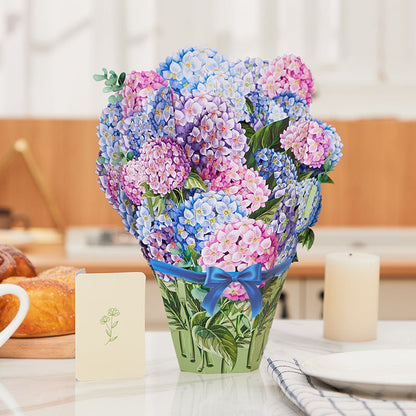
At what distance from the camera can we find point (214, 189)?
632mm

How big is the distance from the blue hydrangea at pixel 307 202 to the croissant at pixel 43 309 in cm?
28

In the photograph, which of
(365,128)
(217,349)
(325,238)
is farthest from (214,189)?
(365,128)

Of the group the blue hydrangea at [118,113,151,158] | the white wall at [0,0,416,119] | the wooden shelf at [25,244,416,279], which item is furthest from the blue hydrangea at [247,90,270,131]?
the white wall at [0,0,416,119]

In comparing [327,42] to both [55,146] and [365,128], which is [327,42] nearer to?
[365,128]

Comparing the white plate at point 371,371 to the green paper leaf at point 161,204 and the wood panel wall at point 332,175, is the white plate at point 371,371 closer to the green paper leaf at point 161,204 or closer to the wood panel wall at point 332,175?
the green paper leaf at point 161,204

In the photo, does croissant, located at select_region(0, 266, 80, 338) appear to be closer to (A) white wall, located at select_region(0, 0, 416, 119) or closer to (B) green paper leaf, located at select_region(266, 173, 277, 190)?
(B) green paper leaf, located at select_region(266, 173, 277, 190)

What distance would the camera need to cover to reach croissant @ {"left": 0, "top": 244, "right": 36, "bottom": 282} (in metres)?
0.81

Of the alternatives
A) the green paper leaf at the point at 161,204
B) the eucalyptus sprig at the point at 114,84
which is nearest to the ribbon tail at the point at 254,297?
the green paper leaf at the point at 161,204

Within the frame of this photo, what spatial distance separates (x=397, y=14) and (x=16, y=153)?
1942mm

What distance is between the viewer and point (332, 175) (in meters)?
2.26

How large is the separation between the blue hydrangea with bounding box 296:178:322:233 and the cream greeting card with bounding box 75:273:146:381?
0.56 ft

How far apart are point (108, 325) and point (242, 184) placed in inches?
7.6

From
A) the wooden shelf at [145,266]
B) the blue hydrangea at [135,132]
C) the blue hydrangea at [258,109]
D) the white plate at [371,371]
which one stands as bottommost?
the wooden shelf at [145,266]

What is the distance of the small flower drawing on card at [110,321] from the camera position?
2.18ft
